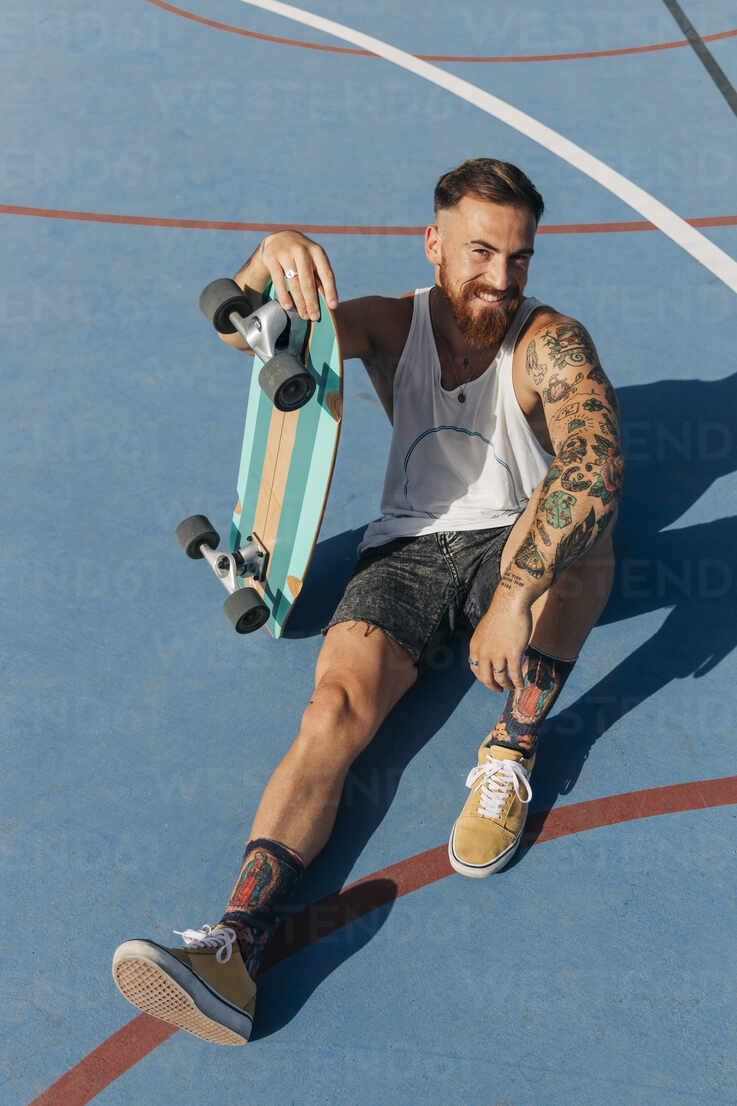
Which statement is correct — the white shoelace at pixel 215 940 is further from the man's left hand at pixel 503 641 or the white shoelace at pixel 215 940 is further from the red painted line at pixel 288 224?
the red painted line at pixel 288 224

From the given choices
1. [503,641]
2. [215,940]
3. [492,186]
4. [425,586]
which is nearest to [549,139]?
[492,186]

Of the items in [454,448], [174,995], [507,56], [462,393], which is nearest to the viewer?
[174,995]

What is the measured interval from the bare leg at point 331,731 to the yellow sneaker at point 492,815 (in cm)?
33

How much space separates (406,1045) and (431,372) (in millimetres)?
1797

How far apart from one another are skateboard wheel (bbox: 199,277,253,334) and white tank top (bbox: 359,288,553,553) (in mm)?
485

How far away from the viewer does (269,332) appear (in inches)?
109

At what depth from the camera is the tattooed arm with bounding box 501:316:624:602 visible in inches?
99.6

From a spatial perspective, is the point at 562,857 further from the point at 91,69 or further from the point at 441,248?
the point at 91,69

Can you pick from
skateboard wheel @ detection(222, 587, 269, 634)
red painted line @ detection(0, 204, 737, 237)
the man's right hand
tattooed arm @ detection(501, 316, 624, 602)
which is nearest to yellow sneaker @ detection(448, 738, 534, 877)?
tattooed arm @ detection(501, 316, 624, 602)

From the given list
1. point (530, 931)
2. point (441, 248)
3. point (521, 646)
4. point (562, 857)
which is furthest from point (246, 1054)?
point (441, 248)

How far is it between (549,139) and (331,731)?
407cm

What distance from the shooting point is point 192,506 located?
3760mm

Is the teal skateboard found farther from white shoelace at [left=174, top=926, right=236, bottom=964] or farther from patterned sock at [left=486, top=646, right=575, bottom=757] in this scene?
white shoelace at [left=174, top=926, right=236, bottom=964]

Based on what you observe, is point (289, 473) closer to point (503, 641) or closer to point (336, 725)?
point (336, 725)
